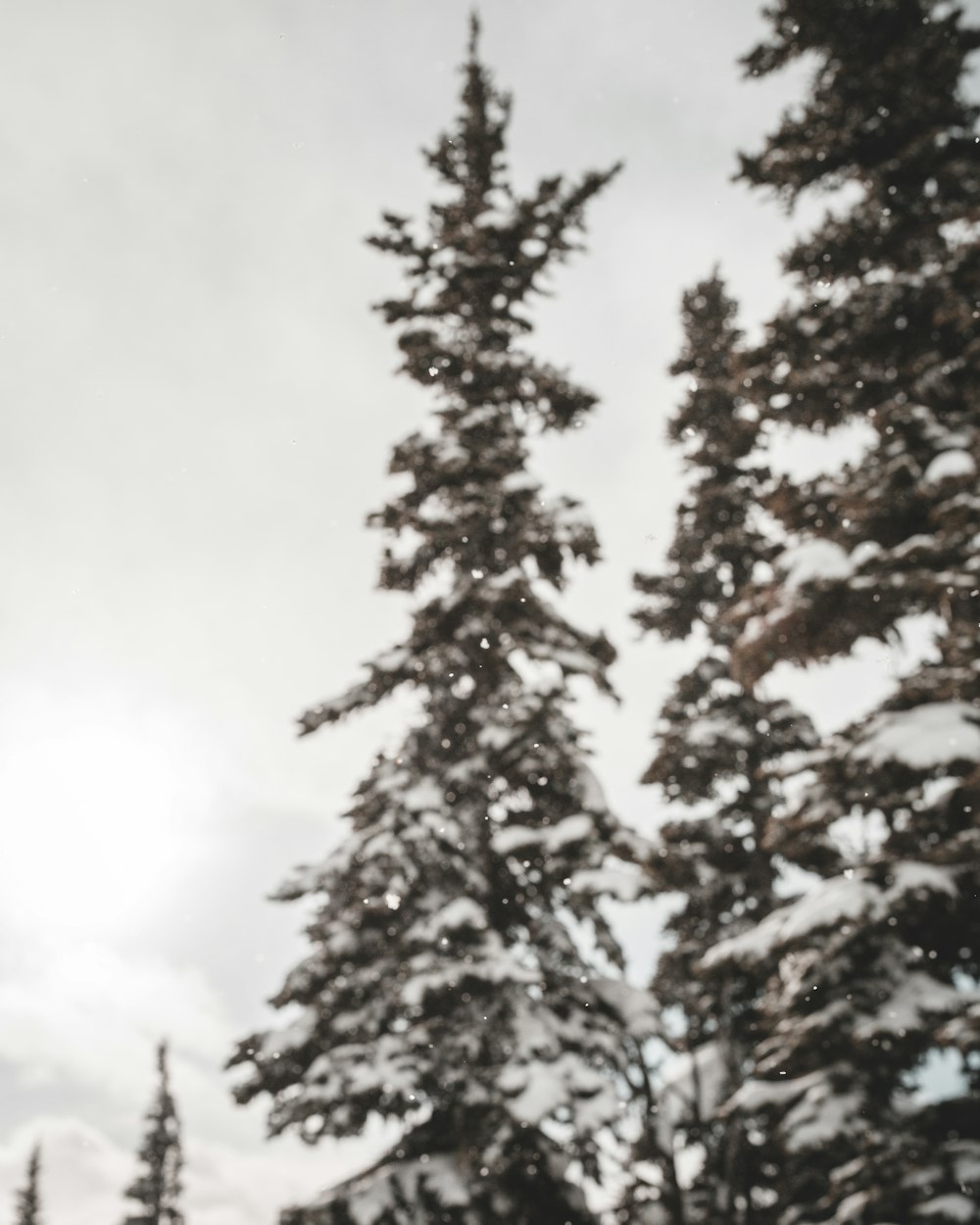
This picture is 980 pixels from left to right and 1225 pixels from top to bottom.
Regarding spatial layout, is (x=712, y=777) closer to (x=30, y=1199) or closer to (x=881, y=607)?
(x=881, y=607)

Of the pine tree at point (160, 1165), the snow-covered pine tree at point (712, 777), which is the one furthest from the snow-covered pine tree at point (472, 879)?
the pine tree at point (160, 1165)

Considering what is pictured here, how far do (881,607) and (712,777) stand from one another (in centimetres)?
846

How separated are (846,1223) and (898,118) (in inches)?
500

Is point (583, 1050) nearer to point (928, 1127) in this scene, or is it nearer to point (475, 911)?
point (475, 911)

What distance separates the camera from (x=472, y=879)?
998cm

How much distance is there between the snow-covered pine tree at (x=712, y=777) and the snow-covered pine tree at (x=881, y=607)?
126cm

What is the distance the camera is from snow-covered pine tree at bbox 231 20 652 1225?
338 inches

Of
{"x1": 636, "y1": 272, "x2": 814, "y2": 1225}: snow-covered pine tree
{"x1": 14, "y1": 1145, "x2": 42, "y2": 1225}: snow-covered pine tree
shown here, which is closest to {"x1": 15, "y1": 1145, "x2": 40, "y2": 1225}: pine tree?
{"x1": 14, "y1": 1145, "x2": 42, "y2": 1225}: snow-covered pine tree

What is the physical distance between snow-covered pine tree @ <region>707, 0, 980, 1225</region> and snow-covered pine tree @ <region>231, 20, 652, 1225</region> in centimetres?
207

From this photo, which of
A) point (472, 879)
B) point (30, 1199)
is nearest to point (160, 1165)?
point (30, 1199)

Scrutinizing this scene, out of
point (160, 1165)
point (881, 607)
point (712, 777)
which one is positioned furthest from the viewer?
point (160, 1165)

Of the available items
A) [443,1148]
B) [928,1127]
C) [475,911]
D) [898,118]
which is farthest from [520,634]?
[898,118]

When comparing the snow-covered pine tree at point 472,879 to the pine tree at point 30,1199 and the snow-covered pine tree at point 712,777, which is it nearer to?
the snow-covered pine tree at point 712,777

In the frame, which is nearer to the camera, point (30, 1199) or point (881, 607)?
point (881, 607)
